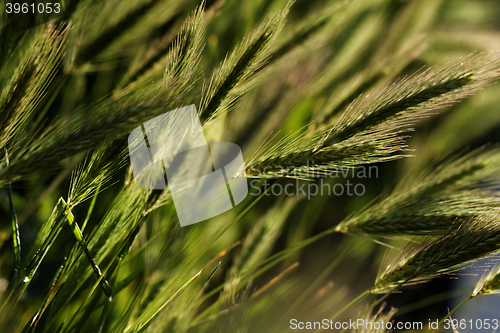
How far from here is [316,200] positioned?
846 millimetres

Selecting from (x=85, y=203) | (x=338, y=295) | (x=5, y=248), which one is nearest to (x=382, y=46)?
(x=338, y=295)

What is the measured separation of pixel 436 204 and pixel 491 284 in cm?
14

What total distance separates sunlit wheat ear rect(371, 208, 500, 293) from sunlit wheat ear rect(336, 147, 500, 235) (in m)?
0.02

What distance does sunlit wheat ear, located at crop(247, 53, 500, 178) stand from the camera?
15.7 inches

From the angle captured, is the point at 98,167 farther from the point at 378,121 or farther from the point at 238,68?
the point at 378,121

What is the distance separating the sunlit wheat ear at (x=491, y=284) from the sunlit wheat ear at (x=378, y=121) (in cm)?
28

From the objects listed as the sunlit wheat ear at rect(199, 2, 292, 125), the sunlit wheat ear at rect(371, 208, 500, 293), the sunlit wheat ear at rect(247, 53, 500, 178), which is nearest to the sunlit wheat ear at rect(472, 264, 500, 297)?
the sunlit wheat ear at rect(371, 208, 500, 293)

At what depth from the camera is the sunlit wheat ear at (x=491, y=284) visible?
471mm

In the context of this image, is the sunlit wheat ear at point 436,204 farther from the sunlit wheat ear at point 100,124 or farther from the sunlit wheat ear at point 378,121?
the sunlit wheat ear at point 100,124

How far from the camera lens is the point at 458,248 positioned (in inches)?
17.2

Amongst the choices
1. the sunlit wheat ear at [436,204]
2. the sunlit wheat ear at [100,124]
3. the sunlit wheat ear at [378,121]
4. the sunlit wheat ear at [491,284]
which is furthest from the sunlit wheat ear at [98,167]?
the sunlit wheat ear at [491,284]

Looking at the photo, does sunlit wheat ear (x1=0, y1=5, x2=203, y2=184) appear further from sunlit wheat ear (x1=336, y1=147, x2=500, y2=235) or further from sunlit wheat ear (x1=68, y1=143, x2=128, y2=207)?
sunlit wheat ear (x1=336, y1=147, x2=500, y2=235)

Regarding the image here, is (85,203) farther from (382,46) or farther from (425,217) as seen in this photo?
(382,46)

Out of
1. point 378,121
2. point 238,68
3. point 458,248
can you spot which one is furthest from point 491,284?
point 238,68
